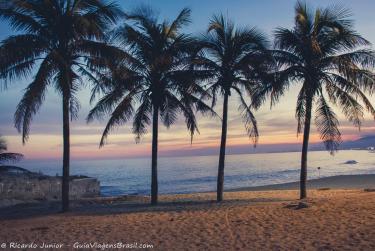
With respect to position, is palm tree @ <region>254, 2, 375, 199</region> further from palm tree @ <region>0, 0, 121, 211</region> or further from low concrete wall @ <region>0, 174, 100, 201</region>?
low concrete wall @ <region>0, 174, 100, 201</region>

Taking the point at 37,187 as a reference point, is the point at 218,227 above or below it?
above

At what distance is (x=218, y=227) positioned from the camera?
10.9m

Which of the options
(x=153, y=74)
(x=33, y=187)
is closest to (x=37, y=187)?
(x=33, y=187)

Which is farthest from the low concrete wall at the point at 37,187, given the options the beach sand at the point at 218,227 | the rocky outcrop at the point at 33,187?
the beach sand at the point at 218,227

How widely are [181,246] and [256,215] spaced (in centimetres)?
418

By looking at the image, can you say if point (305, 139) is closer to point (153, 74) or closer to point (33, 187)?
point (153, 74)

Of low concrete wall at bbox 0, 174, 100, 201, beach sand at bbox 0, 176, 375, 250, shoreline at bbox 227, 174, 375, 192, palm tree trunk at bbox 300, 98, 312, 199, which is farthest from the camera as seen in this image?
low concrete wall at bbox 0, 174, 100, 201

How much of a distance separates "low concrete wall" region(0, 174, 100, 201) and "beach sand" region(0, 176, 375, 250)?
1528 cm

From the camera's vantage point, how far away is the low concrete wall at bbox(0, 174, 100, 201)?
2872 cm

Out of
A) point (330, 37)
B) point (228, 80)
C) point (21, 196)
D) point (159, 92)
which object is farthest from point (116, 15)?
point (21, 196)

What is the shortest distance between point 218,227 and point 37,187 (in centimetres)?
2482

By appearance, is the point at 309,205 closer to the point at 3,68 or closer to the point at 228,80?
the point at 228,80

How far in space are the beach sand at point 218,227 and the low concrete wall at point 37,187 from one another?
50.1 feet

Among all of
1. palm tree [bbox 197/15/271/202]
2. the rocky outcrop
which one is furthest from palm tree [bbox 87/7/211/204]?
the rocky outcrop
